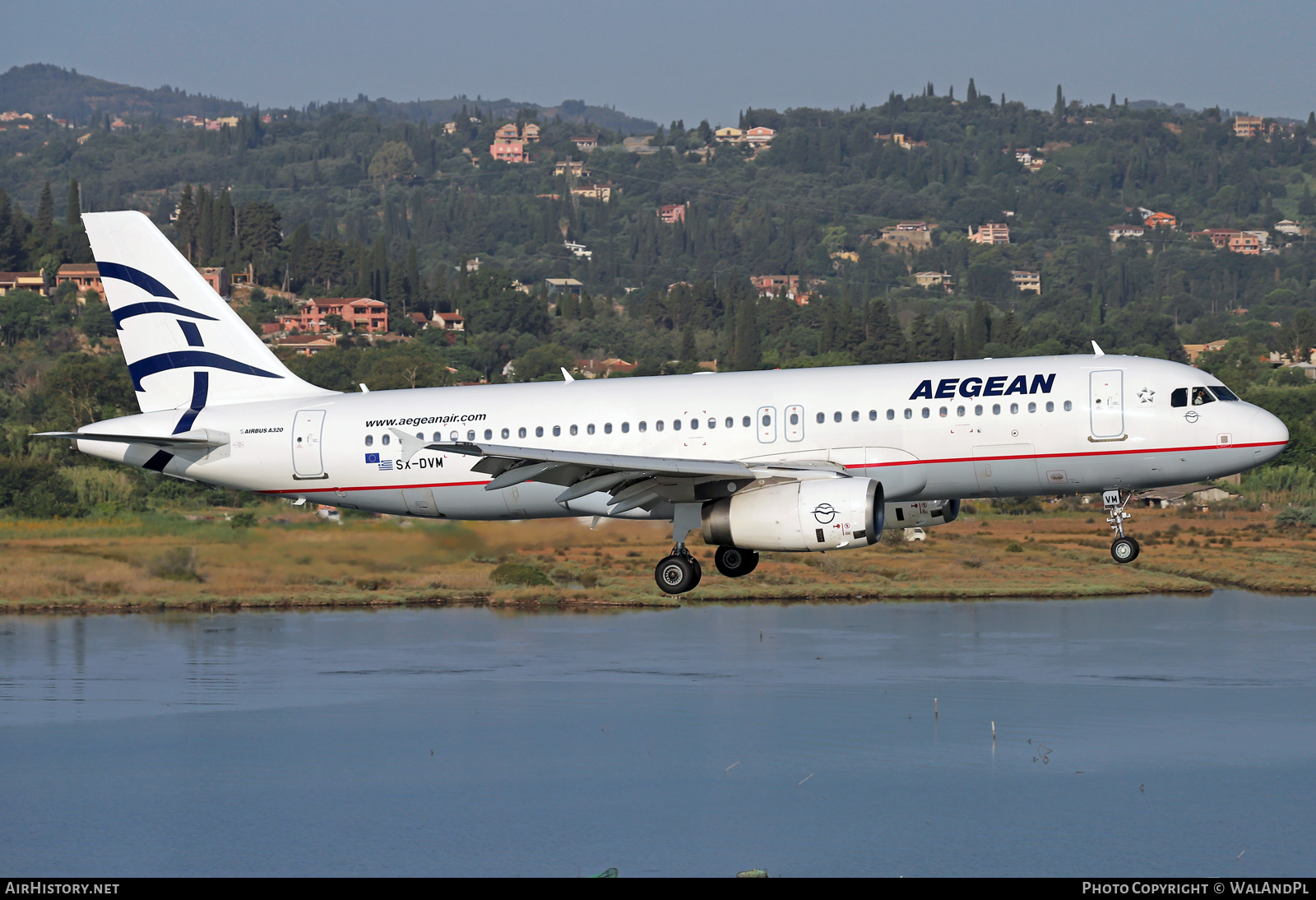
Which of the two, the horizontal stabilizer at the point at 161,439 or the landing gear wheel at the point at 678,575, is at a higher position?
the horizontal stabilizer at the point at 161,439

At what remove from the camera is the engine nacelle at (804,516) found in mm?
41375

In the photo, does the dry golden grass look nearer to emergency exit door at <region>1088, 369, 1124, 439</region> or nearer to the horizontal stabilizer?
the horizontal stabilizer

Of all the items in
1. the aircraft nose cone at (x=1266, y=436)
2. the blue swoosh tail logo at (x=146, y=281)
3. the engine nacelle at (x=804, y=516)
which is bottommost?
the engine nacelle at (x=804, y=516)

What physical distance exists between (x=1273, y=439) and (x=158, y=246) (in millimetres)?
33048

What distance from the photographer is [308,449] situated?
4753cm

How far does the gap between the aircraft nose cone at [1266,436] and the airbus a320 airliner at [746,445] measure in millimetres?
48

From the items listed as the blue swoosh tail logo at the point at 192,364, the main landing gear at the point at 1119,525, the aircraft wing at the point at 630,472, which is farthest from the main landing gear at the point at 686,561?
the blue swoosh tail logo at the point at 192,364

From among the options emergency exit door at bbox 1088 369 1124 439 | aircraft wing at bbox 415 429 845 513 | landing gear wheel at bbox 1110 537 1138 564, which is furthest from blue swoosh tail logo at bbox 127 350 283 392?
landing gear wheel at bbox 1110 537 1138 564

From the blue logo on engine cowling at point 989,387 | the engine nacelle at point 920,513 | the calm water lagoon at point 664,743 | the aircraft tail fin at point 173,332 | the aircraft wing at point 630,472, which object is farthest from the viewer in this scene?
the calm water lagoon at point 664,743

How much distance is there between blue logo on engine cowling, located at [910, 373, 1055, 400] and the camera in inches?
1693

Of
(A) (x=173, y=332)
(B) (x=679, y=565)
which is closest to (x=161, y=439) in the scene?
(A) (x=173, y=332)

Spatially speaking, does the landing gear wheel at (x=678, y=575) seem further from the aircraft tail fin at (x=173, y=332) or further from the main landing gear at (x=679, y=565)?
the aircraft tail fin at (x=173, y=332)

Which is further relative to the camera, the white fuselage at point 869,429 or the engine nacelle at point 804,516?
the white fuselage at point 869,429

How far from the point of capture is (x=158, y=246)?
166ft
